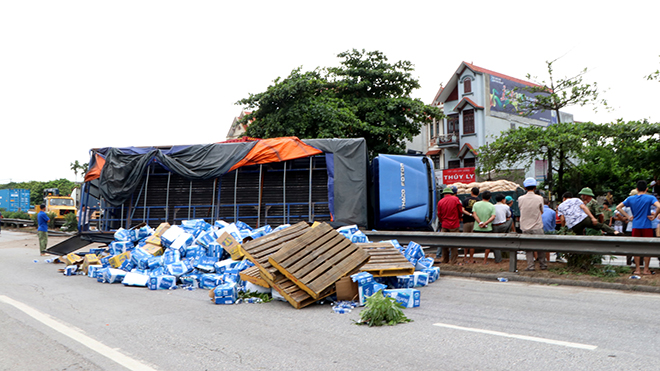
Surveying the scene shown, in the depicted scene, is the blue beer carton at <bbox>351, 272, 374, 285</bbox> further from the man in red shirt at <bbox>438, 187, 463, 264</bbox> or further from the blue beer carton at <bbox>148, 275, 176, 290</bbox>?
the man in red shirt at <bbox>438, 187, 463, 264</bbox>

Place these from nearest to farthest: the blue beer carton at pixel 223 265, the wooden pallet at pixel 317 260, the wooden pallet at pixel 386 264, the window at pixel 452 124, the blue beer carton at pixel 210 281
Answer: the wooden pallet at pixel 317 260, the wooden pallet at pixel 386 264, the blue beer carton at pixel 210 281, the blue beer carton at pixel 223 265, the window at pixel 452 124

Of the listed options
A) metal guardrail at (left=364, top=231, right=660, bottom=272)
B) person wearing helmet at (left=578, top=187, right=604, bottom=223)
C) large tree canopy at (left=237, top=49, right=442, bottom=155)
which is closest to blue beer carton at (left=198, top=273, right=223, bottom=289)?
metal guardrail at (left=364, top=231, right=660, bottom=272)

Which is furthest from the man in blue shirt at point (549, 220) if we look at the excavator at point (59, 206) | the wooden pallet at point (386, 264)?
the excavator at point (59, 206)

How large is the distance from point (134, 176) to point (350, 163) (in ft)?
18.9

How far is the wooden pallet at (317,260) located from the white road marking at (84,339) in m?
2.58

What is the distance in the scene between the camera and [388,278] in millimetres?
7973

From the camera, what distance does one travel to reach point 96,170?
A: 13.6 metres

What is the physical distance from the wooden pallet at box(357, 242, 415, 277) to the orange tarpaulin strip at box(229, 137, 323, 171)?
3958mm

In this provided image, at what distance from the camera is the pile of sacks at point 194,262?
8.09m

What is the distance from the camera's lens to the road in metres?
4.33

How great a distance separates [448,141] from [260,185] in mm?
31608

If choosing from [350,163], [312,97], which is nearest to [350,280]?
[350,163]

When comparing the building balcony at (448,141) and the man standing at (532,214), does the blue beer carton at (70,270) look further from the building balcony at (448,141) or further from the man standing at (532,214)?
the building balcony at (448,141)

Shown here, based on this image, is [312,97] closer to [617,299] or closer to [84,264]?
[84,264]
